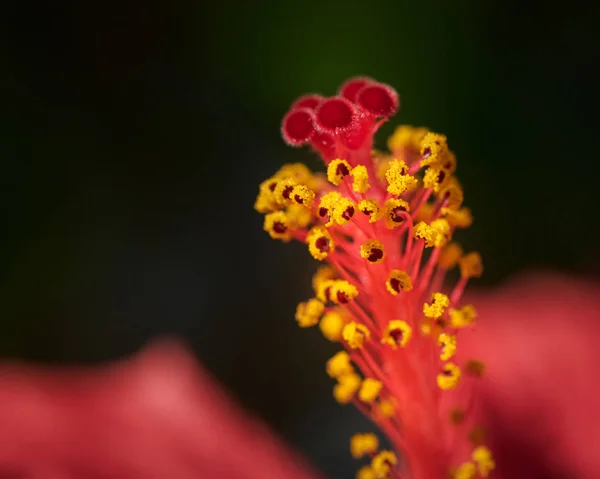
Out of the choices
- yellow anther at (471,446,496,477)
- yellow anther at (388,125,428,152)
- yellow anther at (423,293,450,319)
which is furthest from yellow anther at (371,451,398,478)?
yellow anther at (388,125,428,152)

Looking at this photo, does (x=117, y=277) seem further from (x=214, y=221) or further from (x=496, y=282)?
(x=496, y=282)

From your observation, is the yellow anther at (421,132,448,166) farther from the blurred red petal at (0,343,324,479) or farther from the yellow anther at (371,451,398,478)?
the blurred red petal at (0,343,324,479)

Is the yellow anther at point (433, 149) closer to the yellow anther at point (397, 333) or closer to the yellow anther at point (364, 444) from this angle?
the yellow anther at point (397, 333)

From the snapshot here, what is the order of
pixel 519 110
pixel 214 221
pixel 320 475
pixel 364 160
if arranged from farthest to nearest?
1. pixel 214 221
2. pixel 519 110
3. pixel 320 475
4. pixel 364 160

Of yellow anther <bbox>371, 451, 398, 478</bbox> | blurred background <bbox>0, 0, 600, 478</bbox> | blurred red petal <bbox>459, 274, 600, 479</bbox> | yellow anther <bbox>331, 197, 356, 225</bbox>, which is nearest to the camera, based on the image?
yellow anther <bbox>331, 197, 356, 225</bbox>

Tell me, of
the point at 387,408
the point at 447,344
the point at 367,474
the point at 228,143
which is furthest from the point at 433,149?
the point at 228,143

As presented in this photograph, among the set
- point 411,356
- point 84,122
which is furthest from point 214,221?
point 411,356
